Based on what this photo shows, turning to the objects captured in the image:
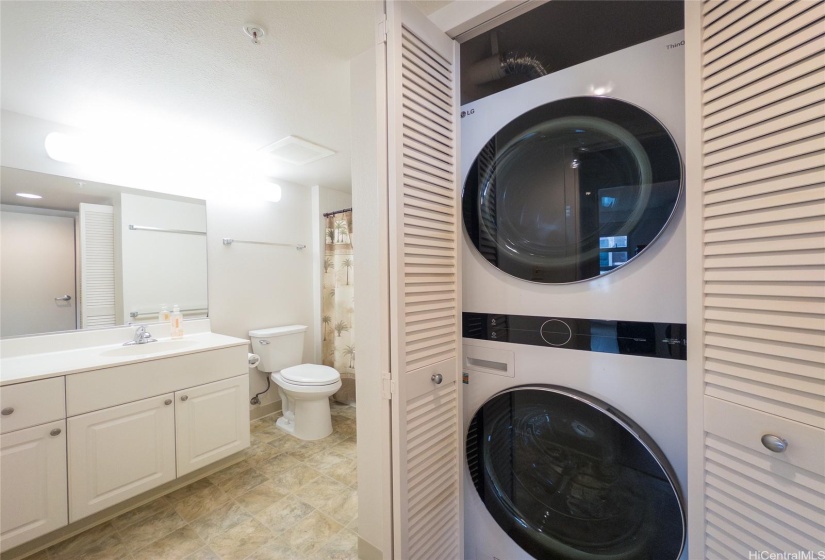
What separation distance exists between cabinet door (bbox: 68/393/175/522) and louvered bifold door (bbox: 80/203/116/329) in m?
0.74

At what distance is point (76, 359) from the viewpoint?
1599 mm

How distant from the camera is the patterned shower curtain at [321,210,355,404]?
285 centimetres

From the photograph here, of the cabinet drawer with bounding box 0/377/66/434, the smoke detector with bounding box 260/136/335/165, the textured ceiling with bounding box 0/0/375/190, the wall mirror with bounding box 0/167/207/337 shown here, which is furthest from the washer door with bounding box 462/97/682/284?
the wall mirror with bounding box 0/167/207/337

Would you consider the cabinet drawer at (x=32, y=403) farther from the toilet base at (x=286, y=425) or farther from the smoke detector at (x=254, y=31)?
the smoke detector at (x=254, y=31)

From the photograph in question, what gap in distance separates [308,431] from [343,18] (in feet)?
8.49

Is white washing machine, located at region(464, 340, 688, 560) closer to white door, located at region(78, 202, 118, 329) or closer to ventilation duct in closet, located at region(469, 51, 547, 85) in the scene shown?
ventilation duct in closet, located at region(469, 51, 547, 85)

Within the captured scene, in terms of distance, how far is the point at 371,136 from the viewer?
4.14ft

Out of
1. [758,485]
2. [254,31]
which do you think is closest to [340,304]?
[254,31]

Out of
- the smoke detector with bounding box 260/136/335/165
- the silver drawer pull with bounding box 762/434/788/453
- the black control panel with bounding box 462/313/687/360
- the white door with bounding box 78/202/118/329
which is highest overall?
the smoke detector with bounding box 260/136/335/165

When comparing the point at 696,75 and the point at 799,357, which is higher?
the point at 696,75

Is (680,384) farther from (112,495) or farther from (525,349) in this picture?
(112,495)

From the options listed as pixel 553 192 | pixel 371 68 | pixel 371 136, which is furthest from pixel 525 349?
pixel 371 68

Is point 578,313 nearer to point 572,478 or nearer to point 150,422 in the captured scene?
point 572,478

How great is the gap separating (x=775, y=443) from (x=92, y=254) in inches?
121
